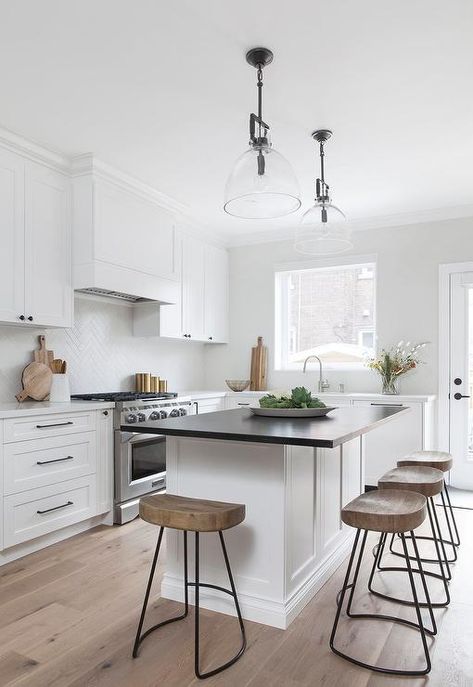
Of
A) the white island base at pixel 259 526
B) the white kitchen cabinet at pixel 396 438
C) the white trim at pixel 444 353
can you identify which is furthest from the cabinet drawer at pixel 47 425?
the white trim at pixel 444 353

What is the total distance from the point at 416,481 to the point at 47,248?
2752 millimetres

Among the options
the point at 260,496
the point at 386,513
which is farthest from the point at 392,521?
the point at 260,496

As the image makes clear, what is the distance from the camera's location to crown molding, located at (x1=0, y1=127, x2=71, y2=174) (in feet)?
10.6

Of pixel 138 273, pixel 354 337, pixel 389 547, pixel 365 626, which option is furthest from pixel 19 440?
pixel 354 337

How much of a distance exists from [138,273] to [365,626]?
2950mm

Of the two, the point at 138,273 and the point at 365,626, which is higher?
the point at 138,273

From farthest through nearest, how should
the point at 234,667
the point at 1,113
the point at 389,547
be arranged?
the point at 389,547, the point at 1,113, the point at 234,667

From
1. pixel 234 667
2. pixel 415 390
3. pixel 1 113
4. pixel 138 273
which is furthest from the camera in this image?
pixel 415 390

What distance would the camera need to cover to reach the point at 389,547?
10.6 ft

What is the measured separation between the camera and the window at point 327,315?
523cm

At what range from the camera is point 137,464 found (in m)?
3.91

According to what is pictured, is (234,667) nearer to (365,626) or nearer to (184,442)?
(365,626)

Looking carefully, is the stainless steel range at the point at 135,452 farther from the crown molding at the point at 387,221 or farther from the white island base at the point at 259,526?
the crown molding at the point at 387,221

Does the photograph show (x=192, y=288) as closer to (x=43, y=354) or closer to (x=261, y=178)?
(x=43, y=354)
